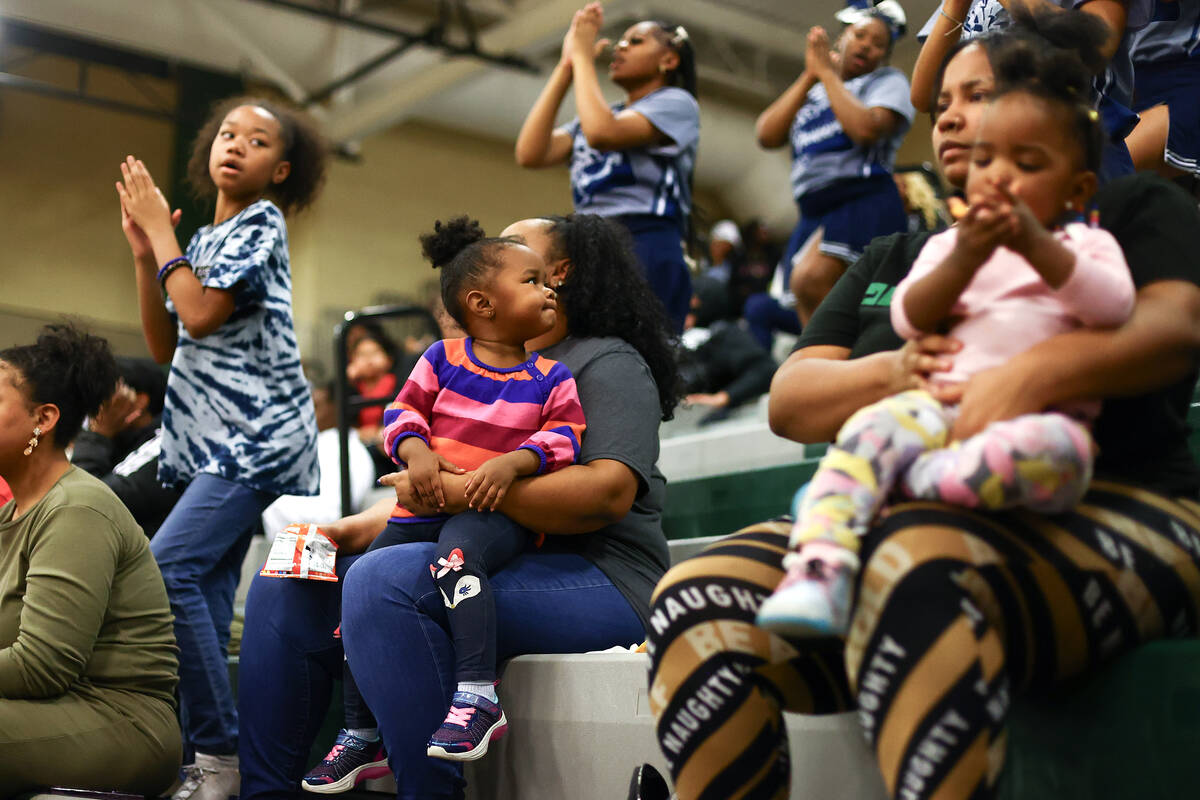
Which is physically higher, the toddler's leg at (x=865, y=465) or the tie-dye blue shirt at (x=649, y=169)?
the tie-dye blue shirt at (x=649, y=169)

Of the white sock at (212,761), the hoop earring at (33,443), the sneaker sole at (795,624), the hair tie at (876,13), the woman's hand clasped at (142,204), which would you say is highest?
the hair tie at (876,13)

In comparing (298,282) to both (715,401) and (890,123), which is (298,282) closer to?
(715,401)

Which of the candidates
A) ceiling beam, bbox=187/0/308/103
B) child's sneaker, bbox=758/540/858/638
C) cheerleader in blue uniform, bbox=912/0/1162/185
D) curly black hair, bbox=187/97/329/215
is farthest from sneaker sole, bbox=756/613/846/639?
Result: ceiling beam, bbox=187/0/308/103

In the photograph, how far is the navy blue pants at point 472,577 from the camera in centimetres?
196

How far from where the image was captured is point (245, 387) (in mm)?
2752

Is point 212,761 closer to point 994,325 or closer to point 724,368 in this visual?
point 994,325

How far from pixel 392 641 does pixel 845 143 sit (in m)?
2.51

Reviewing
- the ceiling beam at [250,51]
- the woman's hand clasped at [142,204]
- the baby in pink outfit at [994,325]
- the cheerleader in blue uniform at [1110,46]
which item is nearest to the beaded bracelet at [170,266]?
the woman's hand clasped at [142,204]

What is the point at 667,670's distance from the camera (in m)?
1.44

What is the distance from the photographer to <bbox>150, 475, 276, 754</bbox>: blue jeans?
8.46ft

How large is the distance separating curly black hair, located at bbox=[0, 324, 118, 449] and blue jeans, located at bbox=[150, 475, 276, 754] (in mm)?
267

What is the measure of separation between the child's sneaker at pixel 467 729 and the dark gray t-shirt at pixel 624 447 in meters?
0.32

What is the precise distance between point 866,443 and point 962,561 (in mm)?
152

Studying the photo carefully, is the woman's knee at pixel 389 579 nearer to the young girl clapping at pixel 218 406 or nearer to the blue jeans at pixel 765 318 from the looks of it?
the young girl clapping at pixel 218 406
